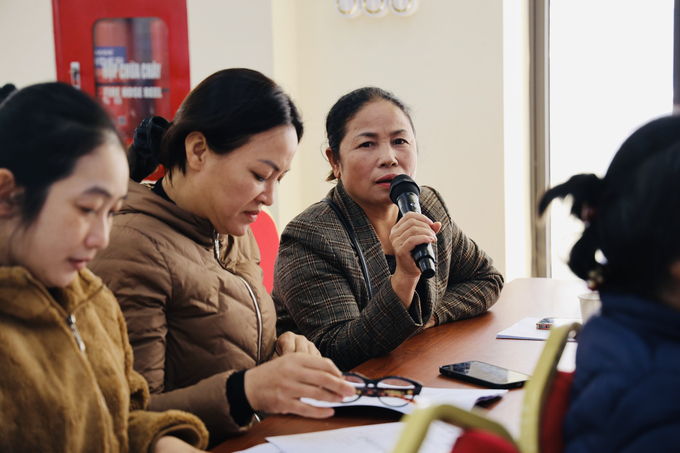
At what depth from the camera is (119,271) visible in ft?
3.30

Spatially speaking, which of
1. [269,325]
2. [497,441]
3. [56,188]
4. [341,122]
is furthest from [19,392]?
[341,122]

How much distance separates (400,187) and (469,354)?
1.56 ft

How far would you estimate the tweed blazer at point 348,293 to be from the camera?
137cm

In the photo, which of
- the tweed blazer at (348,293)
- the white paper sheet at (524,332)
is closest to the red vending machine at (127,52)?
the tweed blazer at (348,293)

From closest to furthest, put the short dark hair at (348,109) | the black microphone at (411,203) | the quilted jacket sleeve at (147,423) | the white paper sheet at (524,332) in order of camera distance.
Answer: the quilted jacket sleeve at (147,423) < the black microphone at (411,203) < the white paper sheet at (524,332) < the short dark hair at (348,109)

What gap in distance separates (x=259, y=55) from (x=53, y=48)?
116 centimetres

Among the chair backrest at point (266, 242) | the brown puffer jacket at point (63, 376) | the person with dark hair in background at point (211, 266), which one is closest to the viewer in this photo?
the brown puffer jacket at point (63, 376)

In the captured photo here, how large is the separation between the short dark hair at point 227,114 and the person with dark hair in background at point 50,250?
0.38 metres

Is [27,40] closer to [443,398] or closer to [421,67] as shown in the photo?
[421,67]

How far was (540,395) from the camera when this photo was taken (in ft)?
1.83

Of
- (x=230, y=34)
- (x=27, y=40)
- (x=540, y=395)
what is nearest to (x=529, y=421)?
(x=540, y=395)

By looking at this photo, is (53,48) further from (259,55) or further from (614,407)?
(614,407)

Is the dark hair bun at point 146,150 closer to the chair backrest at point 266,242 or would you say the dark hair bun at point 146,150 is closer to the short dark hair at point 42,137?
the short dark hair at point 42,137

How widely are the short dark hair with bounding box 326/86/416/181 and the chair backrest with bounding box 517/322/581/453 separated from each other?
3.98 feet
